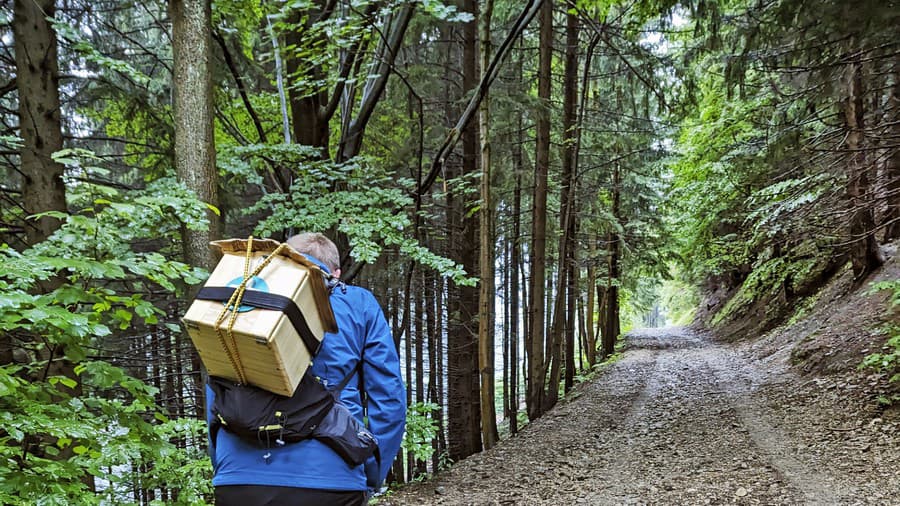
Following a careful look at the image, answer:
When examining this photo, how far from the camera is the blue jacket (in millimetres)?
2008

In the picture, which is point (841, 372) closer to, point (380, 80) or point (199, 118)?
point (380, 80)

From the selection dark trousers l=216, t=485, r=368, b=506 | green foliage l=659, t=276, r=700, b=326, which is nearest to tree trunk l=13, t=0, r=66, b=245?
dark trousers l=216, t=485, r=368, b=506

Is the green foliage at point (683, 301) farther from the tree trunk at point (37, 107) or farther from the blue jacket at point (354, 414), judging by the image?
the blue jacket at point (354, 414)

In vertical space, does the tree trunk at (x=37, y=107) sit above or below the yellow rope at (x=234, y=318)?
above

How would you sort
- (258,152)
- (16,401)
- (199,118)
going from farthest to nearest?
(258,152) → (199,118) → (16,401)

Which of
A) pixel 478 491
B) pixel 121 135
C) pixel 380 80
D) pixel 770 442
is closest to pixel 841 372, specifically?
pixel 770 442

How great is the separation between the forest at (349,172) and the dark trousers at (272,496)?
1.28m

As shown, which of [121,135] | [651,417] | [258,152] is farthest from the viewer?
[651,417]

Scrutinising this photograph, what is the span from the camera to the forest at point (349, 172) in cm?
329

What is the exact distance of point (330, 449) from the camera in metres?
2.07

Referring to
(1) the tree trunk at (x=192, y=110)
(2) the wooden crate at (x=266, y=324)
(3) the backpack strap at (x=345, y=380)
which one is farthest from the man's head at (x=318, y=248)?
(1) the tree trunk at (x=192, y=110)

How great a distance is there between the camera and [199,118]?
13.0 feet

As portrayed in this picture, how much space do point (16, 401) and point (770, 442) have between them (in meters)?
7.77

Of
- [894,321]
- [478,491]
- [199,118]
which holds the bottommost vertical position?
[478,491]
